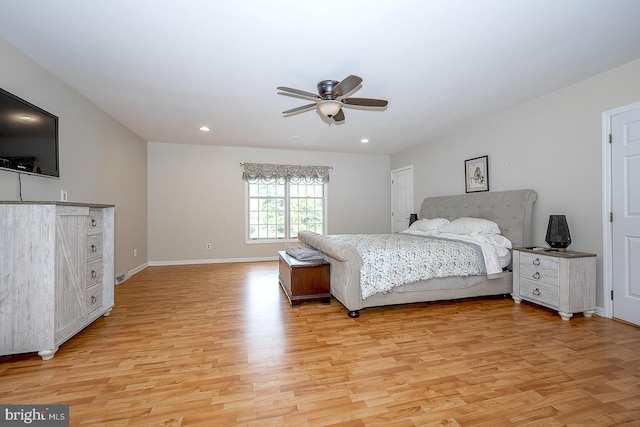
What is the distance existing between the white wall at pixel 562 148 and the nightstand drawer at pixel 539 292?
49 centimetres

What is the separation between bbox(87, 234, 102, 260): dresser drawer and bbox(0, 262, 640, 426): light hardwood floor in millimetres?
669

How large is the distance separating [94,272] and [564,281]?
4.52m

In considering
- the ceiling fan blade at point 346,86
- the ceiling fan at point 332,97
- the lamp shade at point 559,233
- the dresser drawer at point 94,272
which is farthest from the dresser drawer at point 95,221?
the lamp shade at point 559,233

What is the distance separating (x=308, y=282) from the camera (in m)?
3.20

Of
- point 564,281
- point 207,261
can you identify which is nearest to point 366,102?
point 564,281

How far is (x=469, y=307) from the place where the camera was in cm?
314

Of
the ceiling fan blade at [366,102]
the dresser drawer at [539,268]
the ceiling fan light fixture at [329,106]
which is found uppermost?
the ceiling fan blade at [366,102]

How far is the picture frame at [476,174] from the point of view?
A: 4.14m

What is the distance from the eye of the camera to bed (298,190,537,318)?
2826 mm

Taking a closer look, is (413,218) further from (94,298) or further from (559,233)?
(94,298)

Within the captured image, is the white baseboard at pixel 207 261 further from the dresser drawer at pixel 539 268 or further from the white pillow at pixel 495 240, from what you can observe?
the dresser drawer at pixel 539 268

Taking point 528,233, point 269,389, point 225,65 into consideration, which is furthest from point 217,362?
point 528,233

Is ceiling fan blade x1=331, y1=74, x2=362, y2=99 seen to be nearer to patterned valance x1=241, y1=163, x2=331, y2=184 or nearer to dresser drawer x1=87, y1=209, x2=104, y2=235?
dresser drawer x1=87, y1=209, x2=104, y2=235

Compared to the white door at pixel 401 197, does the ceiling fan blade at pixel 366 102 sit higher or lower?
higher
